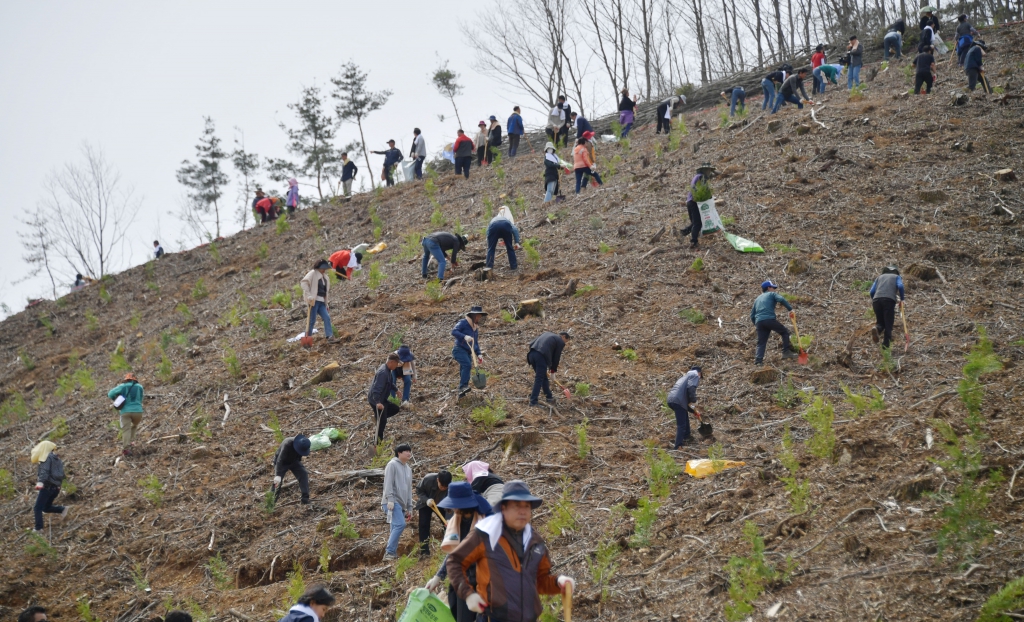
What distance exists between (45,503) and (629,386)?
819 centimetres

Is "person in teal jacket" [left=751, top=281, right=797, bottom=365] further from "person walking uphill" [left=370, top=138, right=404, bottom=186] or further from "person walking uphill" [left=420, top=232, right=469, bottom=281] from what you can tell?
"person walking uphill" [left=370, top=138, right=404, bottom=186]

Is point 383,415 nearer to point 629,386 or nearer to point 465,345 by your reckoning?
point 465,345

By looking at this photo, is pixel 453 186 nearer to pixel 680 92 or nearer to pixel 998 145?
pixel 680 92

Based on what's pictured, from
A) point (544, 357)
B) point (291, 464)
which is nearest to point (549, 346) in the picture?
point (544, 357)

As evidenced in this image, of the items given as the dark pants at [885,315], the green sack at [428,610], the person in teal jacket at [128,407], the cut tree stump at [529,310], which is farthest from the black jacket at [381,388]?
the dark pants at [885,315]

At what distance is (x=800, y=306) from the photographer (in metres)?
12.6

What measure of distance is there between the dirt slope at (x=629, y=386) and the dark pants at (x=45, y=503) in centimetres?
25

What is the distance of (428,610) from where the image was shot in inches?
195

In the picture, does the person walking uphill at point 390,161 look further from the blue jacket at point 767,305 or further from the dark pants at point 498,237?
the blue jacket at point 767,305

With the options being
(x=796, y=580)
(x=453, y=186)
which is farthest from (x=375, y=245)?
(x=796, y=580)

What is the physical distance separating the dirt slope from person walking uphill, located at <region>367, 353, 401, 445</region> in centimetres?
58

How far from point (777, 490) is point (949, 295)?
22.3ft

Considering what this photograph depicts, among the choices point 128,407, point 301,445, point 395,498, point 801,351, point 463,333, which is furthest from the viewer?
point 128,407

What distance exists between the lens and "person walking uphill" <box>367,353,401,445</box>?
402 inches
